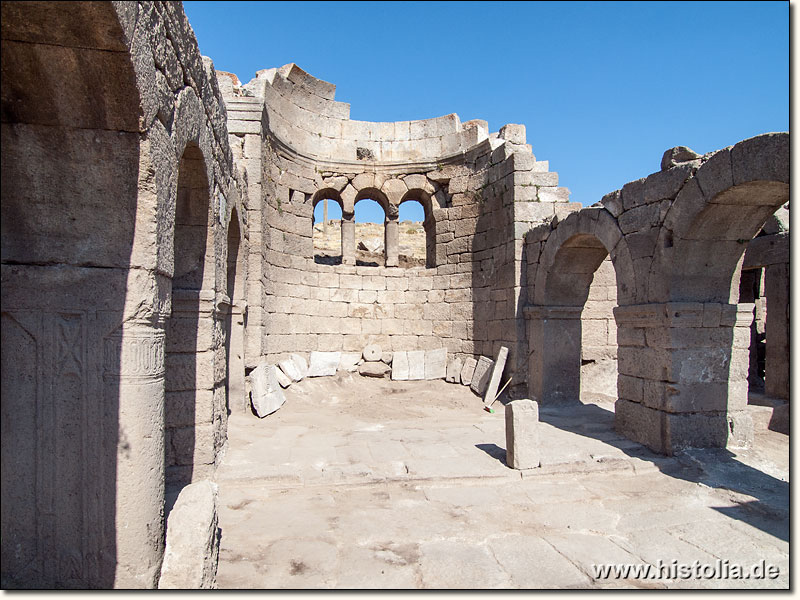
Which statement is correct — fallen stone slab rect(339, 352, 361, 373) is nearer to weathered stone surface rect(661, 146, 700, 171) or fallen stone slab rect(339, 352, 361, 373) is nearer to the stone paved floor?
the stone paved floor

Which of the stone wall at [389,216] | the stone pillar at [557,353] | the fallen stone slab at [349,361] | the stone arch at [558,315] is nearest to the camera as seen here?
the stone arch at [558,315]

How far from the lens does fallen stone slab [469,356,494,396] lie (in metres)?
9.71

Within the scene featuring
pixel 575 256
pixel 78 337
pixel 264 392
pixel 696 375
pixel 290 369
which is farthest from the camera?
pixel 290 369

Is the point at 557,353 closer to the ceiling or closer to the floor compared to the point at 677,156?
closer to the floor

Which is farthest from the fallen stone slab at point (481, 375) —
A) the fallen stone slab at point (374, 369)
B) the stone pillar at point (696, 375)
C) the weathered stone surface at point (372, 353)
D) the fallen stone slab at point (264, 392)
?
the stone pillar at point (696, 375)

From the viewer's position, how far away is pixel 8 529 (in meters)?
2.59

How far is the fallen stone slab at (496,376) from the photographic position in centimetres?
932

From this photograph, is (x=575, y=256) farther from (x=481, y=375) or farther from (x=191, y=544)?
(x=191, y=544)

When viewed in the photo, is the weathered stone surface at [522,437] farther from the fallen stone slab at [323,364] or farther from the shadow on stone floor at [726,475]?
the fallen stone slab at [323,364]

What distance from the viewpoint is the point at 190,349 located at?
15.8 ft

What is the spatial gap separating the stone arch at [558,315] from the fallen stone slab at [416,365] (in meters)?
2.44

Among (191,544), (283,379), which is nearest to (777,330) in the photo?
(283,379)

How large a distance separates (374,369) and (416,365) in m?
0.88

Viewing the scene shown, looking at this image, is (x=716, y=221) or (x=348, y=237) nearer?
(x=716, y=221)
